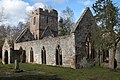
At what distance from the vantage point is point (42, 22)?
44688 millimetres

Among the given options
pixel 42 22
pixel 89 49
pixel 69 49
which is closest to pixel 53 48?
pixel 69 49

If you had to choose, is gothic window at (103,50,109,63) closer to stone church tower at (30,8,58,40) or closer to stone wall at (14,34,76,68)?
stone wall at (14,34,76,68)

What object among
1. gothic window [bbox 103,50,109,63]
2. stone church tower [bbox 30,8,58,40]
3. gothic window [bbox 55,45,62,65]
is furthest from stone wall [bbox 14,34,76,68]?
stone church tower [bbox 30,8,58,40]

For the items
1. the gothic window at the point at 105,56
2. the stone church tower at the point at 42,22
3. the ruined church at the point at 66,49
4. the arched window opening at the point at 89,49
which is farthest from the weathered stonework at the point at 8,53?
the gothic window at the point at 105,56

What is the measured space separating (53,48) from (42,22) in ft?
55.1

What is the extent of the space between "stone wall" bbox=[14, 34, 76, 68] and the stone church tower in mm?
8013

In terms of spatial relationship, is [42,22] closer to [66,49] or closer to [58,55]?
[58,55]

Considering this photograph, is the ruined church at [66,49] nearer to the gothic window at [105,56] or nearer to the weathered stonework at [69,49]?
the weathered stonework at [69,49]

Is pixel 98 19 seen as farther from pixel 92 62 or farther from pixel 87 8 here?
pixel 92 62

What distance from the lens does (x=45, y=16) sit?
45.3m

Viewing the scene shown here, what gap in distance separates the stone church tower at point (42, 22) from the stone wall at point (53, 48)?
315 inches

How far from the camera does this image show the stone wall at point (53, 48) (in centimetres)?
2564

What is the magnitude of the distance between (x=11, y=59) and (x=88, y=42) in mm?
15110

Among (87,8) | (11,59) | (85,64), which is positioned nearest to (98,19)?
(87,8)
